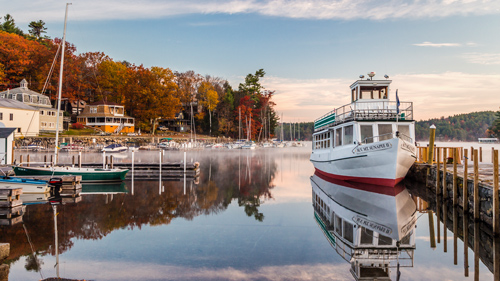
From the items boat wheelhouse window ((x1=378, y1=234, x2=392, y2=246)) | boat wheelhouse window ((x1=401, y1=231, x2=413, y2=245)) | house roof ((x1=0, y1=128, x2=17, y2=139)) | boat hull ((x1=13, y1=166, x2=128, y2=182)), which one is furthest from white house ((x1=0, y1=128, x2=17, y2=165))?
boat wheelhouse window ((x1=401, y1=231, x2=413, y2=245))

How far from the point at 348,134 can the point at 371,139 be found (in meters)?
2.08

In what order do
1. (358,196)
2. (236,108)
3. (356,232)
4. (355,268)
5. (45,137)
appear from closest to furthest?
(355,268) → (356,232) → (358,196) → (45,137) → (236,108)

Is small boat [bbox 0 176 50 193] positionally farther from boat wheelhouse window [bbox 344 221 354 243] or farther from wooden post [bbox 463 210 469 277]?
wooden post [bbox 463 210 469 277]

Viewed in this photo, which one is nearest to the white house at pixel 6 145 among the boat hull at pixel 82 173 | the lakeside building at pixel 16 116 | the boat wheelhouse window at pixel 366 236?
the boat hull at pixel 82 173

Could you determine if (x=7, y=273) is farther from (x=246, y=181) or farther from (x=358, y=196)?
A: (x=246, y=181)

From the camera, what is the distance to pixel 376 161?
22562 millimetres

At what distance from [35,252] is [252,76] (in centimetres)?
13151

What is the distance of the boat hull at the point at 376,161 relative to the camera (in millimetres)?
21625

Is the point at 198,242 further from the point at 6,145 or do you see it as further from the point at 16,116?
the point at 16,116

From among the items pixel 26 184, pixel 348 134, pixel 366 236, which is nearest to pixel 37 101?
pixel 26 184

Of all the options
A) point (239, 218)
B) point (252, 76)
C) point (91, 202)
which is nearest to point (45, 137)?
point (91, 202)

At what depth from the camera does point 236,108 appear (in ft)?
418

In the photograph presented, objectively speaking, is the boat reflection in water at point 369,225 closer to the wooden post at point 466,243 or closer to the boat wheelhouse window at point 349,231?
the boat wheelhouse window at point 349,231

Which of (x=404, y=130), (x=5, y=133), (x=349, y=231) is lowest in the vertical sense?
(x=349, y=231)
